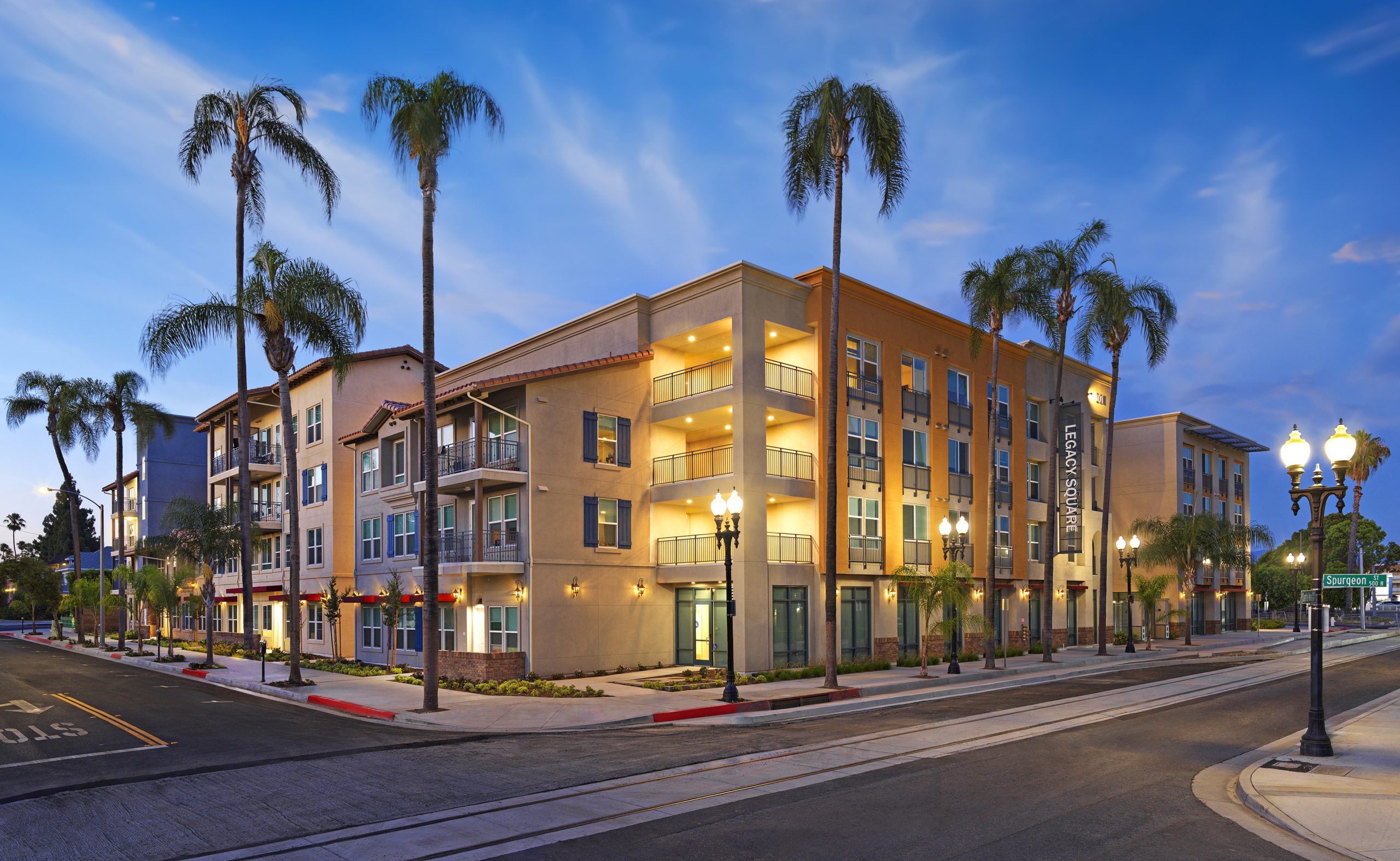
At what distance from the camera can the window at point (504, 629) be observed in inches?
1147

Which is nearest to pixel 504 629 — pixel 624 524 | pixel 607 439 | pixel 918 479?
pixel 624 524

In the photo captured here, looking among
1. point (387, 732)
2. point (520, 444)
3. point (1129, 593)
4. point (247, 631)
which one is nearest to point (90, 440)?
point (247, 631)

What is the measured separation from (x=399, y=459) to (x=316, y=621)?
10851mm

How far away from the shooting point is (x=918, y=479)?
36438mm

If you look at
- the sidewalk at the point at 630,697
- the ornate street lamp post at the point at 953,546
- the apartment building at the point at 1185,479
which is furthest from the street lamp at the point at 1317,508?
the apartment building at the point at 1185,479

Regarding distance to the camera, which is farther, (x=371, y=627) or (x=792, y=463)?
(x=371, y=627)

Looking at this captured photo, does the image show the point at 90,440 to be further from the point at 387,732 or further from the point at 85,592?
the point at 387,732

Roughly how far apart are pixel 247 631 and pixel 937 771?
2974 cm

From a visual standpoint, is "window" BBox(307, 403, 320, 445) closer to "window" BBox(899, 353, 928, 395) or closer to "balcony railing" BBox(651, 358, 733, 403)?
"balcony railing" BBox(651, 358, 733, 403)

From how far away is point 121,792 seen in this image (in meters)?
12.9

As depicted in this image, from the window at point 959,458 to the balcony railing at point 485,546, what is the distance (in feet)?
61.3

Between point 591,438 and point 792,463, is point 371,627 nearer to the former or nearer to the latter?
point 591,438

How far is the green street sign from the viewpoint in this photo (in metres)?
14.0

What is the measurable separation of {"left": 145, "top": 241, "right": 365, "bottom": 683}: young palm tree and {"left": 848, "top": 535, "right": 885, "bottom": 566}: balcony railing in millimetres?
18862
